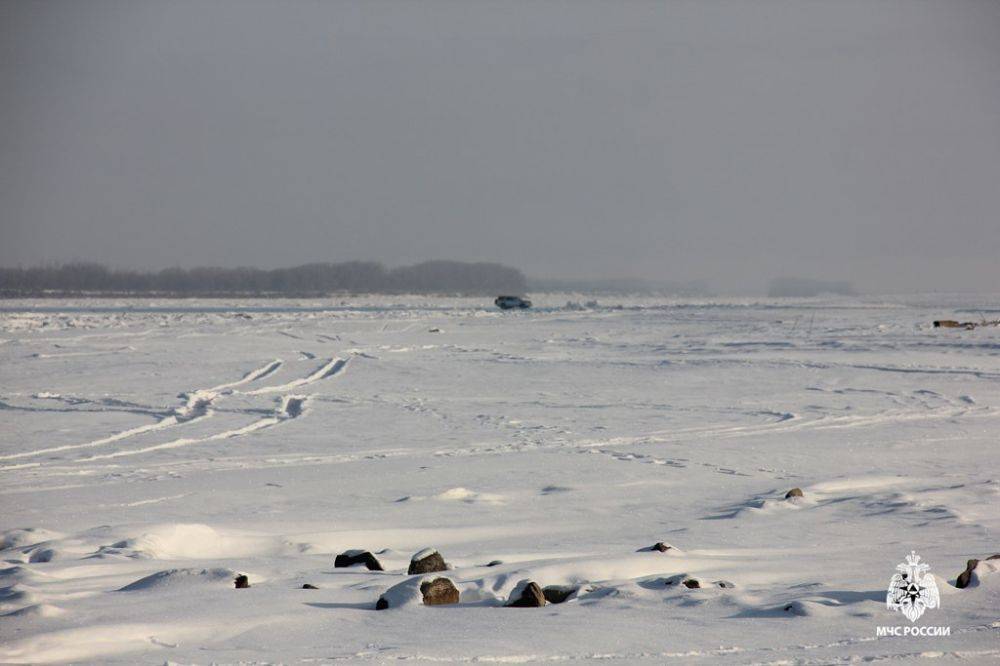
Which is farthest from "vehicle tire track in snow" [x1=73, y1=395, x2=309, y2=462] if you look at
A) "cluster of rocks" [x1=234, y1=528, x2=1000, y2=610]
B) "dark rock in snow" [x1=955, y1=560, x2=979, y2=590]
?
"dark rock in snow" [x1=955, y1=560, x2=979, y2=590]

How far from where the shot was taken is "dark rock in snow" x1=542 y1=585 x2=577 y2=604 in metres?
5.41

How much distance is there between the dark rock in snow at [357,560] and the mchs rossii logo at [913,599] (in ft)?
9.42

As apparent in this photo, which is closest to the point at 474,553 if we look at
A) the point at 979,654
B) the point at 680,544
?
the point at 680,544

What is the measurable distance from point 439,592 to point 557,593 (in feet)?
2.01

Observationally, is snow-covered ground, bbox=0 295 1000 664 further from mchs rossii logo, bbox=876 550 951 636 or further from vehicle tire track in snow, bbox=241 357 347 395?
vehicle tire track in snow, bbox=241 357 347 395

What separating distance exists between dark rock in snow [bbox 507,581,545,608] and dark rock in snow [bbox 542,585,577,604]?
144 millimetres

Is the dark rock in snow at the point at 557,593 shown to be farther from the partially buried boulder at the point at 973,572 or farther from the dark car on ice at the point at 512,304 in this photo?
the dark car on ice at the point at 512,304

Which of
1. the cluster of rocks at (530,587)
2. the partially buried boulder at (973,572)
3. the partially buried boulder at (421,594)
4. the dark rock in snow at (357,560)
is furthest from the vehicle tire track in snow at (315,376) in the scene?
the partially buried boulder at (973,572)

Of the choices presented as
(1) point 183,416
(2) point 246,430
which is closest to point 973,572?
(2) point 246,430

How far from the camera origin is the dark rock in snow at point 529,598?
521 centimetres

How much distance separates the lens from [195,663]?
4234 millimetres

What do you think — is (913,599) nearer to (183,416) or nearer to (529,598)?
(529,598)

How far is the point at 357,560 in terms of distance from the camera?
253 inches

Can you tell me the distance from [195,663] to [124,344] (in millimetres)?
25646
